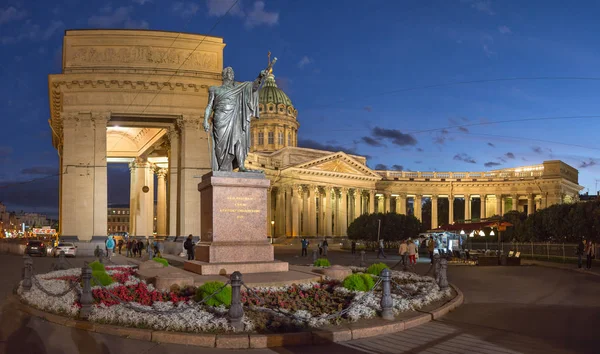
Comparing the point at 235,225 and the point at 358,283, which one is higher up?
the point at 235,225

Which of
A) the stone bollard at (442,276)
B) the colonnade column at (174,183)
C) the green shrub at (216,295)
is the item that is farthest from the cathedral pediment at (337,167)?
the green shrub at (216,295)

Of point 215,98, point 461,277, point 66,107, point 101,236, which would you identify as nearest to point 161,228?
point 101,236

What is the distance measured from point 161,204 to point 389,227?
89.5 ft

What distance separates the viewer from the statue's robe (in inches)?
628

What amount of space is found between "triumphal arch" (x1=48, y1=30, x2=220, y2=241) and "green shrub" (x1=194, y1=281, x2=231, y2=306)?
27.8 meters

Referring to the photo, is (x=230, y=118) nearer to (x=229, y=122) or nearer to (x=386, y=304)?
(x=229, y=122)

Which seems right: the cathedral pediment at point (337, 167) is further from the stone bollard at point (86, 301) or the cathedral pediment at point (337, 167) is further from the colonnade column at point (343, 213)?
the stone bollard at point (86, 301)

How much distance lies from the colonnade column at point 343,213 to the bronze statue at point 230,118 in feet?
246

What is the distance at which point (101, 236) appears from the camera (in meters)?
38.1

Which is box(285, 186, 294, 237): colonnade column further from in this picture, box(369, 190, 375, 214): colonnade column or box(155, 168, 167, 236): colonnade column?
box(155, 168, 167, 236): colonnade column

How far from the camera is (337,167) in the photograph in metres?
90.2

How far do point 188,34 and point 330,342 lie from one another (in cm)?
3262

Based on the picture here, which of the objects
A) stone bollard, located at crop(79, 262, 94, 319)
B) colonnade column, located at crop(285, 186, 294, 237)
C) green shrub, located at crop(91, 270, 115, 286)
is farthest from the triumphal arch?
colonnade column, located at crop(285, 186, 294, 237)

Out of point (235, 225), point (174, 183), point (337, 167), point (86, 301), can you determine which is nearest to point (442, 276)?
point (235, 225)
